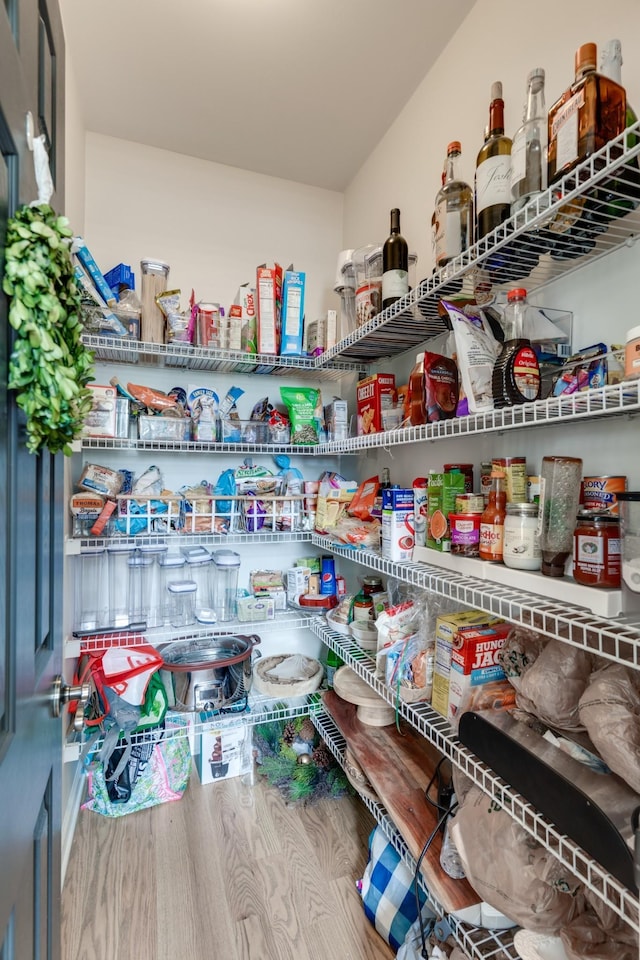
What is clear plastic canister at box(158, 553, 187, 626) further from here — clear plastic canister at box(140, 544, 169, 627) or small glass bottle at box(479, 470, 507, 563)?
small glass bottle at box(479, 470, 507, 563)

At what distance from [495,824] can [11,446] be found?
3.42 ft

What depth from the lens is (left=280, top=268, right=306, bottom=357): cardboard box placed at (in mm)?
1780

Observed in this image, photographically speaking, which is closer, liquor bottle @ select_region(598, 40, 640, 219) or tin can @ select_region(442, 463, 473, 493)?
liquor bottle @ select_region(598, 40, 640, 219)

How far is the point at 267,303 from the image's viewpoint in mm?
1787

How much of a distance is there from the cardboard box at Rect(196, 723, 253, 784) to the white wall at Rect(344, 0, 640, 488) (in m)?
1.22

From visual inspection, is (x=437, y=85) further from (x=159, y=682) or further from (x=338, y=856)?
(x=338, y=856)

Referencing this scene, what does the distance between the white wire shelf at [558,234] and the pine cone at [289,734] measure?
1.68 meters

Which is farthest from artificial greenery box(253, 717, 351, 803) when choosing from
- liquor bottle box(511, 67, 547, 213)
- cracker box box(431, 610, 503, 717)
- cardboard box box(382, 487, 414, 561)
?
liquor bottle box(511, 67, 547, 213)

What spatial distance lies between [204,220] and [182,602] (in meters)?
1.64

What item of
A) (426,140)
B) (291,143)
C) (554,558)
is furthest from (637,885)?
(291,143)

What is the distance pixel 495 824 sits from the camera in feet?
2.81

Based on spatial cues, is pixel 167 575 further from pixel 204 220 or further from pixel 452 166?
pixel 452 166

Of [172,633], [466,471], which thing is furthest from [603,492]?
[172,633]

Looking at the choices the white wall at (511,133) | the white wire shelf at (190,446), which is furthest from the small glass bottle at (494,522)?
the white wire shelf at (190,446)
